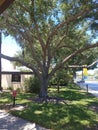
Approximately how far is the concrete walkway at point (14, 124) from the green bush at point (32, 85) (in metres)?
12.5

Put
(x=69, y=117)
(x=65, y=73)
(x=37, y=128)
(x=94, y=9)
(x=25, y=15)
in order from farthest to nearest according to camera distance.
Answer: (x=65, y=73) → (x=25, y=15) → (x=94, y=9) → (x=69, y=117) → (x=37, y=128)

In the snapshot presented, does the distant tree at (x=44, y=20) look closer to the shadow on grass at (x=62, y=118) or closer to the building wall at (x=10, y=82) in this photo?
the shadow on grass at (x=62, y=118)

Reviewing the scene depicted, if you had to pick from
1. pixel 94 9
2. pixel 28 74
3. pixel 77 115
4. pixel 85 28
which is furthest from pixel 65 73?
pixel 77 115

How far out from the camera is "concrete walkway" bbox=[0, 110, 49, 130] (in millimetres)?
9023

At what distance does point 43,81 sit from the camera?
18594 millimetres

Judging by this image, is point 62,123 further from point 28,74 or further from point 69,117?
point 28,74

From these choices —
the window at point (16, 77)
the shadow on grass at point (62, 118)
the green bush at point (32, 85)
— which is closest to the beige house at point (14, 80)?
the window at point (16, 77)

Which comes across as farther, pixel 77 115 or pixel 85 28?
pixel 85 28

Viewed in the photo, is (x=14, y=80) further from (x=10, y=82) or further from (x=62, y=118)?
(x=62, y=118)

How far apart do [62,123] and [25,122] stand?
1459mm

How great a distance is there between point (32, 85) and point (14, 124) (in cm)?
1447

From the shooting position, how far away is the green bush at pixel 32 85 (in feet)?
78.7

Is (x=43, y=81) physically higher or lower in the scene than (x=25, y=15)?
lower

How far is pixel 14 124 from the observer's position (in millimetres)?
9672
